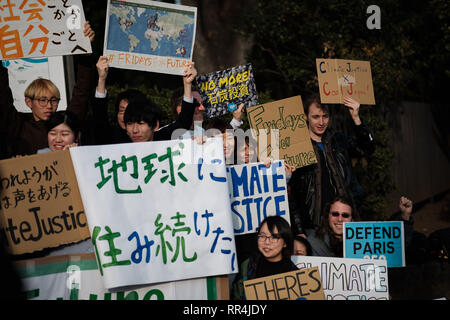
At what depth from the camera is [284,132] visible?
4363 mm

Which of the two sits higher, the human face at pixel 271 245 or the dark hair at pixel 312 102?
the dark hair at pixel 312 102

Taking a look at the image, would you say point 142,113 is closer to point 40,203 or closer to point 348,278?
point 40,203

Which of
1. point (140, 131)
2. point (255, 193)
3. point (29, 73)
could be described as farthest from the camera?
point (29, 73)

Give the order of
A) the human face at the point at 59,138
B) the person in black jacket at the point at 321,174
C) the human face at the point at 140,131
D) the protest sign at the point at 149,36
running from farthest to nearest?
1. the person in black jacket at the point at 321,174
2. the protest sign at the point at 149,36
3. the human face at the point at 140,131
4. the human face at the point at 59,138

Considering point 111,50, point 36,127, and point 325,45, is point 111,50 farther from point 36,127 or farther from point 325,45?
point 325,45

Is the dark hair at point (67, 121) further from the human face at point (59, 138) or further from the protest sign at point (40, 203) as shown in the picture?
the protest sign at point (40, 203)

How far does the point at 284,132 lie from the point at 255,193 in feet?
2.58

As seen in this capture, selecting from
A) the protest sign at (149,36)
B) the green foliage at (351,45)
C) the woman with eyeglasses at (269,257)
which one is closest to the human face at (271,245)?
the woman with eyeglasses at (269,257)

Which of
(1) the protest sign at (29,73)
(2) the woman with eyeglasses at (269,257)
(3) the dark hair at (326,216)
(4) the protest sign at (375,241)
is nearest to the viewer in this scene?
(2) the woman with eyeglasses at (269,257)

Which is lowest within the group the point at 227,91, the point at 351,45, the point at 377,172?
the point at 377,172

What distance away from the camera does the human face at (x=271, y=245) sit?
338cm

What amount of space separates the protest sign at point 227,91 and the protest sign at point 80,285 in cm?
170

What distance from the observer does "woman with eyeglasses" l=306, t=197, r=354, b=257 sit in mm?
3969

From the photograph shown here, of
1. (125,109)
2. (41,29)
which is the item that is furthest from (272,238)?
(41,29)
